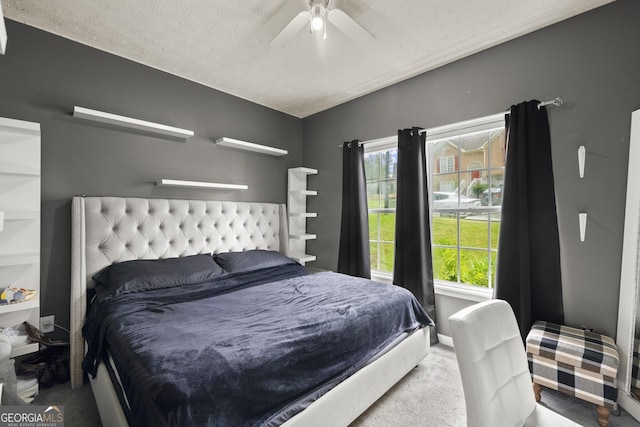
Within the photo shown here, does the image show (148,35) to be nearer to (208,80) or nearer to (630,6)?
(208,80)

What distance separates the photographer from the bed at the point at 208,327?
116 cm

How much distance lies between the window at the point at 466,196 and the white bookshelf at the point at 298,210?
128cm

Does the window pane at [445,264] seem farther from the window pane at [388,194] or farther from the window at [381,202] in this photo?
the window pane at [388,194]

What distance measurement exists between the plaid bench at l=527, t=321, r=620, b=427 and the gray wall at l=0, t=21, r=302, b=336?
10.5ft

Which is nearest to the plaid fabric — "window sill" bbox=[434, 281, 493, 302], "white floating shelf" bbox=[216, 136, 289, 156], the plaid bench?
the plaid bench

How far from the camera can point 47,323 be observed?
7.25ft

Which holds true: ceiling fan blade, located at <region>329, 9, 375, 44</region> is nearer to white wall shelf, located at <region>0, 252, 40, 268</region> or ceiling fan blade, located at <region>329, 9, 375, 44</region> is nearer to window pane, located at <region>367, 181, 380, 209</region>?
window pane, located at <region>367, 181, 380, 209</region>

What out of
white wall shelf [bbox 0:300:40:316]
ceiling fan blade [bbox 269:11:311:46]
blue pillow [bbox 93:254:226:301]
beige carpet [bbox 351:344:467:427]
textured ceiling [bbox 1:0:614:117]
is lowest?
beige carpet [bbox 351:344:467:427]

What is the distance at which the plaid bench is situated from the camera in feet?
5.32

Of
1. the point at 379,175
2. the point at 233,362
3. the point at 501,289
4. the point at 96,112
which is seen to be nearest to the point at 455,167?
the point at 379,175

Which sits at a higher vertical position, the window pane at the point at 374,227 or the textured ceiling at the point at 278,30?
the textured ceiling at the point at 278,30

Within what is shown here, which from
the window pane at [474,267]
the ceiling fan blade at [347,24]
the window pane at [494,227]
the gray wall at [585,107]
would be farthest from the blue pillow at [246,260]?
the gray wall at [585,107]

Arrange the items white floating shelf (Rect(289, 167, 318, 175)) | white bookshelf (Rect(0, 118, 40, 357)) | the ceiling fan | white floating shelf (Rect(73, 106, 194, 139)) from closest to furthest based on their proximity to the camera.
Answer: the ceiling fan, white bookshelf (Rect(0, 118, 40, 357)), white floating shelf (Rect(73, 106, 194, 139)), white floating shelf (Rect(289, 167, 318, 175))

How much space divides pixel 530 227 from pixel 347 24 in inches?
80.2
